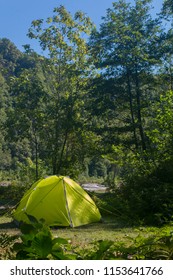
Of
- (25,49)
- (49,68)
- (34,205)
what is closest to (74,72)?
(49,68)

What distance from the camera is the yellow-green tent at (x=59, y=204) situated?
9.35m

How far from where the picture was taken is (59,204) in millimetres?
→ 9516

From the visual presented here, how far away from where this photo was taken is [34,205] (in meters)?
9.57

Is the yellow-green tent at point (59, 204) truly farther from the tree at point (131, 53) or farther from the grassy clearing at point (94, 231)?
the tree at point (131, 53)

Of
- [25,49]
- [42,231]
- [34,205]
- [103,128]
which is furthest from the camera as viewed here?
[103,128]

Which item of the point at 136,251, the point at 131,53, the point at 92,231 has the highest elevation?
the point at 131,53

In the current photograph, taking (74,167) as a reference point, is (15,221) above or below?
below

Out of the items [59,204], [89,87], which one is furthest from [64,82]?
[59,204]

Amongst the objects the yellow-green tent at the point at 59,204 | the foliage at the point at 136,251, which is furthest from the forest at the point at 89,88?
the foliage at the point at 136,251

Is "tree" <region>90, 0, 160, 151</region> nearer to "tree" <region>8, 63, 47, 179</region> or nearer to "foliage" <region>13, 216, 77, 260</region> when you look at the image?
"tree" <region>8, 63, 47, 179</region>

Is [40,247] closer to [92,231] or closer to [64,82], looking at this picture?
[92,231]

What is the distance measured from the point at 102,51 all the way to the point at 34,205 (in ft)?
42.4

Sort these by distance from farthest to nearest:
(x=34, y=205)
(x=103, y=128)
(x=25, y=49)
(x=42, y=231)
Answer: (x=103, y=128), (x=25, y=49), (x=34, y=205), (x=42, y=231)

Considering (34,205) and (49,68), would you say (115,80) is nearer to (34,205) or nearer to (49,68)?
(49,68)
